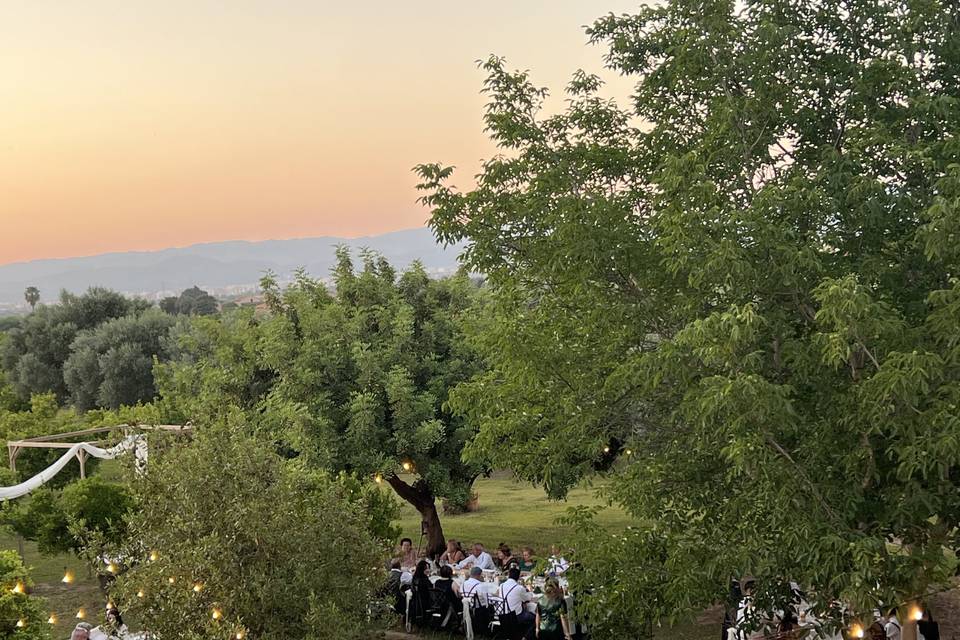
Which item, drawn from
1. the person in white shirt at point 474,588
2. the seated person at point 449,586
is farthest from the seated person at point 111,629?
the person in white shirt at point 474,588

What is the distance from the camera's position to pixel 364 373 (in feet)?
54.7

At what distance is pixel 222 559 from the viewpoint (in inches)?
364

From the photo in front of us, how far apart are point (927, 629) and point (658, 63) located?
7960mm

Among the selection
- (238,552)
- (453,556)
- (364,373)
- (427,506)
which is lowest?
(453,556)

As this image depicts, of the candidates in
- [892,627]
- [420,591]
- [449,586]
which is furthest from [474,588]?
[892,627]

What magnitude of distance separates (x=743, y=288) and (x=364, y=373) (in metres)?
9.96

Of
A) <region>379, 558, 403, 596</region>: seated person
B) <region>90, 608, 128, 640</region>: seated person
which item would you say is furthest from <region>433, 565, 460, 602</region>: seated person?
<region>90, 608, 128, 640</region>: seated person

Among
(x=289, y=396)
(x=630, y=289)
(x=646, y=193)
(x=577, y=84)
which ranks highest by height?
(x=577, y=84)

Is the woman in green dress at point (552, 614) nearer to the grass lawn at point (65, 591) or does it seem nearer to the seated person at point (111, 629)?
the seated person at point (111, 629)

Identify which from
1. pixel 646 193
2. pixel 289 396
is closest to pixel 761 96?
pixel 646 193

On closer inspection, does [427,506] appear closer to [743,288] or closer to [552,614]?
[552,614]

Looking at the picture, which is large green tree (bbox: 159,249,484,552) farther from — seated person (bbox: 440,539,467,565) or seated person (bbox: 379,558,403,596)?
seated person (bbox: 379,558,403,596)

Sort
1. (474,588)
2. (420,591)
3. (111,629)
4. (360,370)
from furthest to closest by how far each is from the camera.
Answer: (360,370) → (420,591) → (474,588) → (111,629)

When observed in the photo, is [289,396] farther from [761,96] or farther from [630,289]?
[761,96]
